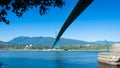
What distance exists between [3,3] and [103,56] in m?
40.5

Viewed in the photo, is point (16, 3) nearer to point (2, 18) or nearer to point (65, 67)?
point (2, 18)

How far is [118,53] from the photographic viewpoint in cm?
4469

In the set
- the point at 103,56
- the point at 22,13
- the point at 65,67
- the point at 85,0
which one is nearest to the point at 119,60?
the point at 103,56

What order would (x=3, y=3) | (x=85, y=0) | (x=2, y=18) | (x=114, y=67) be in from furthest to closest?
(x=114, y=67) → (x=85, y=0) → (x=2, y=18) → (x=3, y=3)

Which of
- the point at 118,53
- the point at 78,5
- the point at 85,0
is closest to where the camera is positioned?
the point at 85,0

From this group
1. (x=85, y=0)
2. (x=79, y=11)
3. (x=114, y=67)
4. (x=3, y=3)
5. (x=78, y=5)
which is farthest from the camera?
(x=114, y=67)

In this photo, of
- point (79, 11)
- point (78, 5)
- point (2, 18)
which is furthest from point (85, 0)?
point (2, 18)

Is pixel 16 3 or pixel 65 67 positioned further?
pixel 65 67

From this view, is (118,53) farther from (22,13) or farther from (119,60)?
(22,13)

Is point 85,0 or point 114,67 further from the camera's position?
point 114,67

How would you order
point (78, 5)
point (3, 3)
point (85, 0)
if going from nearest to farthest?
1. point (3, 3)
2. point (85, 0)
3. point (78, 5)

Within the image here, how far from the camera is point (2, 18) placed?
10.5m

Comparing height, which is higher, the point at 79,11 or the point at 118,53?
the point at 79,11

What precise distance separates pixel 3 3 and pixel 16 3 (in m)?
0.50
